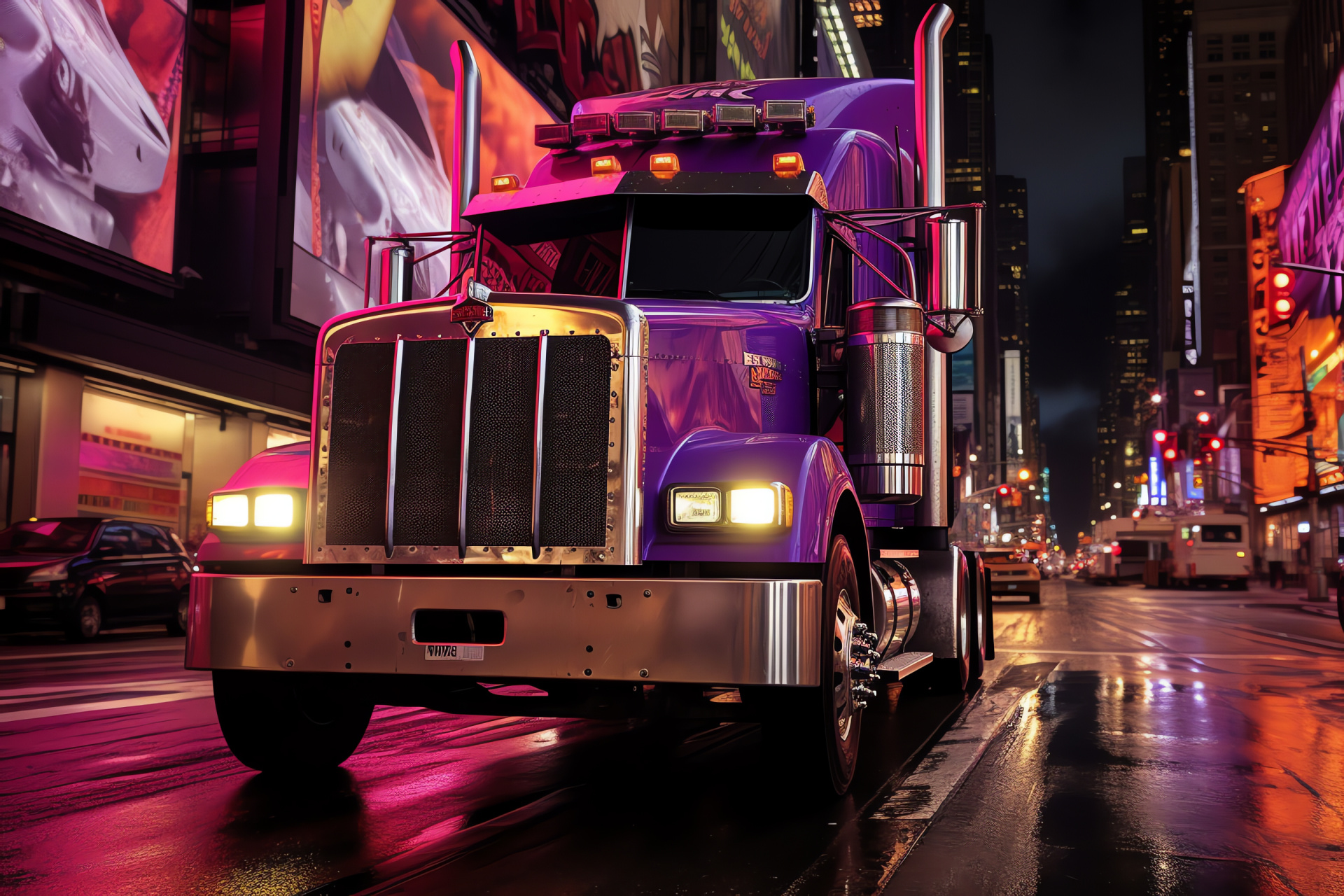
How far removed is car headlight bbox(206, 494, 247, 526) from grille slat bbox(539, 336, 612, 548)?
4.86ft

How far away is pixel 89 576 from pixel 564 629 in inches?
544

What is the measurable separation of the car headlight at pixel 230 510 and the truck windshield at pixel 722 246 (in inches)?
89.1

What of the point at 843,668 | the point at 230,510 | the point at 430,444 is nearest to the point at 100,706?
the point at 230,510

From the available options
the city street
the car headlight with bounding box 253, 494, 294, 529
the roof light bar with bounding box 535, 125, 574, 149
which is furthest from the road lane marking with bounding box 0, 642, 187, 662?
the car headlight with bounding box 253, 494, 294, 529

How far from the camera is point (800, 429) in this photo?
21.0ft

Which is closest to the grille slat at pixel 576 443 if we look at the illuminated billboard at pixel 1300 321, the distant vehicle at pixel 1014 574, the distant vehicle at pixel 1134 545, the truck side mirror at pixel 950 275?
the truck side mirror at pixel 950 275

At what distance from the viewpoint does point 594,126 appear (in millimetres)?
7934

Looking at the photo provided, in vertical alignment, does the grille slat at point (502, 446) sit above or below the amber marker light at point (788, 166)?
below

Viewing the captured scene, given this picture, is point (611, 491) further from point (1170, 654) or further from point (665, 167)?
point (1170, 654)

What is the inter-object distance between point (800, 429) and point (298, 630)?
107 inches

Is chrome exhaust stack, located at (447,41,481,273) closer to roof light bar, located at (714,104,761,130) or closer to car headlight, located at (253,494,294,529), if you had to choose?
roof light bar, located at (714,104,761,130)

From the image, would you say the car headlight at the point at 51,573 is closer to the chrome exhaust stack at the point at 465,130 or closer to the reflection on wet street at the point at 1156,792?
the chrome exhaust stack at the point at 465,130

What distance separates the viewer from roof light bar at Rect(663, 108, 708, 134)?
7520 mm

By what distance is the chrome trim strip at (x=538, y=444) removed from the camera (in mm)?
4957
